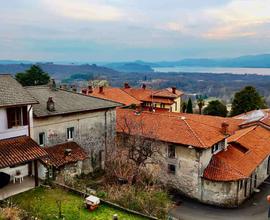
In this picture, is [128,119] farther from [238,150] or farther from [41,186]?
[41,186]

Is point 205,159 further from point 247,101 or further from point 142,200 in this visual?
point 247,101

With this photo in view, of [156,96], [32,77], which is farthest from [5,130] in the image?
[32,77]

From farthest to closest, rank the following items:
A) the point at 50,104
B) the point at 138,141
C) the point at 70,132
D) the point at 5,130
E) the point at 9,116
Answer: the point at 138,141, the point at 70,132, the point at 50,104, the point at 9,116, the point at 5,130

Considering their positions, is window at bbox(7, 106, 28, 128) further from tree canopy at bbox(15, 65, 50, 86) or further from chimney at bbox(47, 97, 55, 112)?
tree canopy at bbox(15, 65, 50, 86)

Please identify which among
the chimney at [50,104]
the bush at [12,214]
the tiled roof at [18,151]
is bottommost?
the bush at [12,214]

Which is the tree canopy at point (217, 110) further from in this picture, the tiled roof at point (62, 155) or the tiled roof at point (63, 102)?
the tiled roof at point (62, 155)

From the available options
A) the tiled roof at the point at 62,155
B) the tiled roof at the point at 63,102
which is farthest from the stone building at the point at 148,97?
the tiled roof at the point at 62,155
